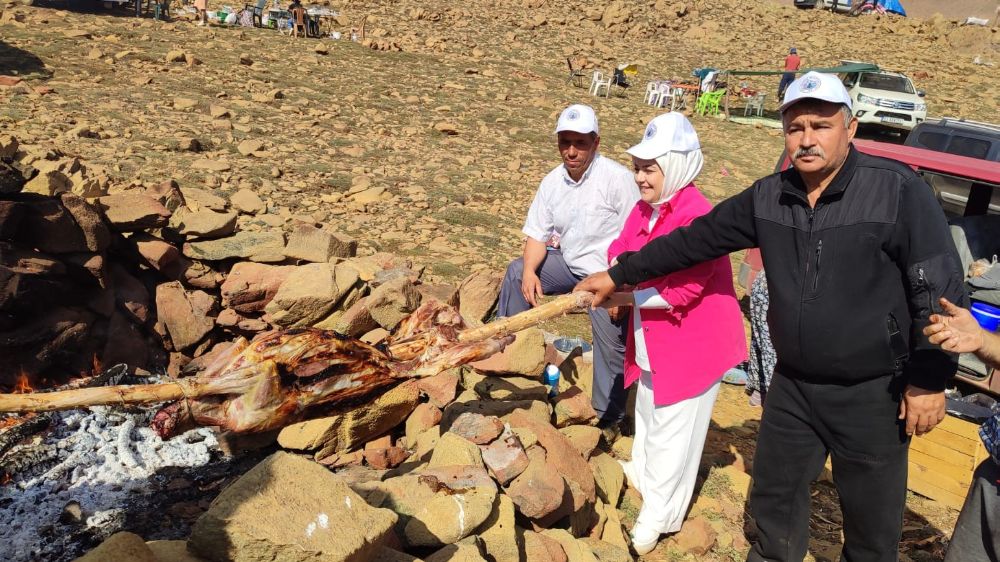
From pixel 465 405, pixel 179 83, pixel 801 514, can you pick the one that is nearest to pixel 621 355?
pixel 465 405

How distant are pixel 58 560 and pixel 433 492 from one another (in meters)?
1.51

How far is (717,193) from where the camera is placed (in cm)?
1188

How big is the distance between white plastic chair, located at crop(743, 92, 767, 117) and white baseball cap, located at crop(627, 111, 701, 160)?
17660mm

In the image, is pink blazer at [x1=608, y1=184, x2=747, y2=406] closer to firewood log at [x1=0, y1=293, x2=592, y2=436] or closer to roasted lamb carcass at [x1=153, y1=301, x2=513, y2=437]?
firewood log at [x1=0, y1=293, x2=592, y2=436]

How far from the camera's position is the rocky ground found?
773 cm

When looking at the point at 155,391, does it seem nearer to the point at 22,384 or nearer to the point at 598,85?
the point at 22,384

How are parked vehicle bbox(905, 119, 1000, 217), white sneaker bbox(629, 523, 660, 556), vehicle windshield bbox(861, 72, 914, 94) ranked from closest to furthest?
white sneaker bbox(629, 523, 660, 556) → parked vehicle bbox(905, 119, 1000, 217) → vehicle windshield bbox(861, 72, 914, 94)

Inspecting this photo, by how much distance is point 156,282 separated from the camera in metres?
4.95

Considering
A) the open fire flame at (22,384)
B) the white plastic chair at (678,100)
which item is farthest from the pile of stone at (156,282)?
the white plastic chair at (678,100)

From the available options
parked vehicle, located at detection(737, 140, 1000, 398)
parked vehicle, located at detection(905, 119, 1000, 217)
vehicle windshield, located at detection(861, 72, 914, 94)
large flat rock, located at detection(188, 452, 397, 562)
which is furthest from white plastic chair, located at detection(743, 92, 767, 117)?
large flat rock, located at detection(188, 452, 397, 562)

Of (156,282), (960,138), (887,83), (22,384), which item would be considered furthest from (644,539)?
(887,83)

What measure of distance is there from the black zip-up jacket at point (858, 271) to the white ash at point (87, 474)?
2920 mm

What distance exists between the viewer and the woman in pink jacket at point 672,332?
306cm

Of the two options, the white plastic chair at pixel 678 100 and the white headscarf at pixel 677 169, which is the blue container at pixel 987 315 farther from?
the white plastic chair at pixel 678 100
